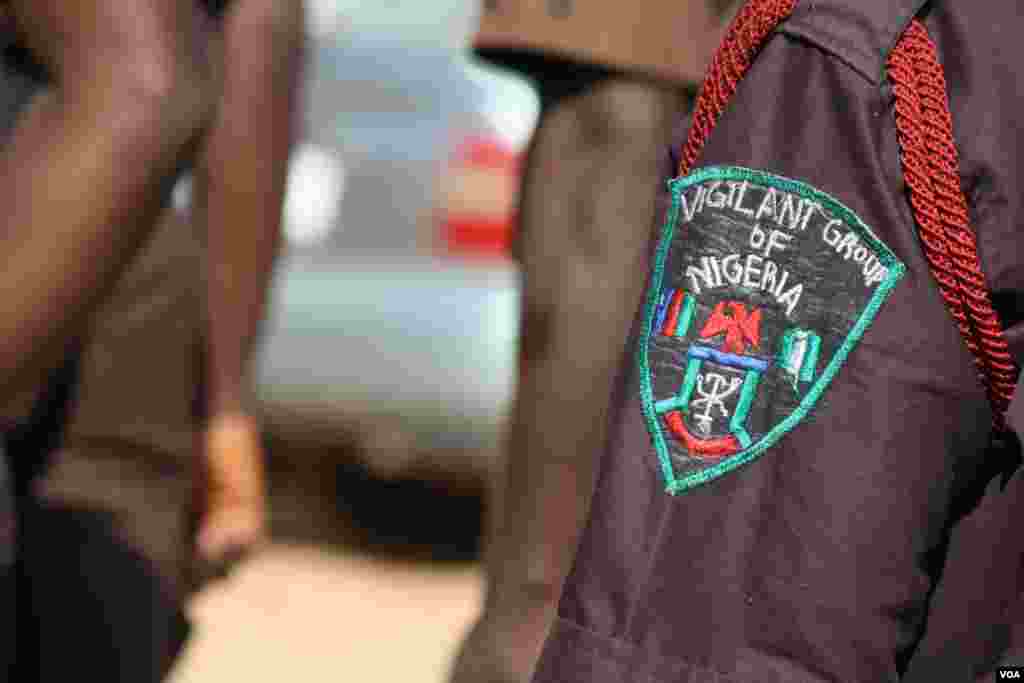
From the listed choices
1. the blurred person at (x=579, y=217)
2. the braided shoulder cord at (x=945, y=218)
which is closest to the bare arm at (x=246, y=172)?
the blurred person at (x=579, y=217)

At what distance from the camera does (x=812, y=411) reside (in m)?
1.26

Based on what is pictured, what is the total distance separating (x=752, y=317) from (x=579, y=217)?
3.18 ft

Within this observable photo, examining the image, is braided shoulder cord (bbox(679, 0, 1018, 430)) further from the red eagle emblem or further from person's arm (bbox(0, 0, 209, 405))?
person's arm (bbox(0, 0, 209, 405))

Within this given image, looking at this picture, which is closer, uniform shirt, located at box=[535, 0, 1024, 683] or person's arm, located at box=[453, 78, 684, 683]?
uniform shirt, located at box=[535, 0, 1024, 683]

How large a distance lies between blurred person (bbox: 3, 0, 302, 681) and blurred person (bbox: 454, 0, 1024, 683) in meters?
0.79

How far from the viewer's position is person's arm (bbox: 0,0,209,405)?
193 centimetres

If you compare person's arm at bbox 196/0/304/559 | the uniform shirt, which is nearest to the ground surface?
person's arm at bbox 196/0/304/559

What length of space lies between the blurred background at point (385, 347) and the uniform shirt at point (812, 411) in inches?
102

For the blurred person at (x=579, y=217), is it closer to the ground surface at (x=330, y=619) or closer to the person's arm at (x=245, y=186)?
the person's arm at (x=245, y=186)

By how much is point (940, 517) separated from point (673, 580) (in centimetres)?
18

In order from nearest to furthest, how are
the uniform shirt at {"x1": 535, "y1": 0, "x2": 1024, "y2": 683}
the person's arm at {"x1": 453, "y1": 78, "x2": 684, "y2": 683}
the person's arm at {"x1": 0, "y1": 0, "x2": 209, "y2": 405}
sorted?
the uniform shirt at {"x1": 535, "y1": 0, "x2": 1024, "y2": 683} → the person's arm at {"x1": 0, "y1": 0, "x2": 209, "y2": 405} → the person's arm at {"x1": 453, "y1": 78, "x2": 684, "y2": 683}

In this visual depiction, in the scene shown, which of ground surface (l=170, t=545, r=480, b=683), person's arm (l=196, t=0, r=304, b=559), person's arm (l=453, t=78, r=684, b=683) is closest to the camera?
person's arm (l=453, t=78, r=684, b=683)

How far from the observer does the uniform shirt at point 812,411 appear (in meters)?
1.25

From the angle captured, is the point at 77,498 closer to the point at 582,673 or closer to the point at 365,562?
the point at 582,673
